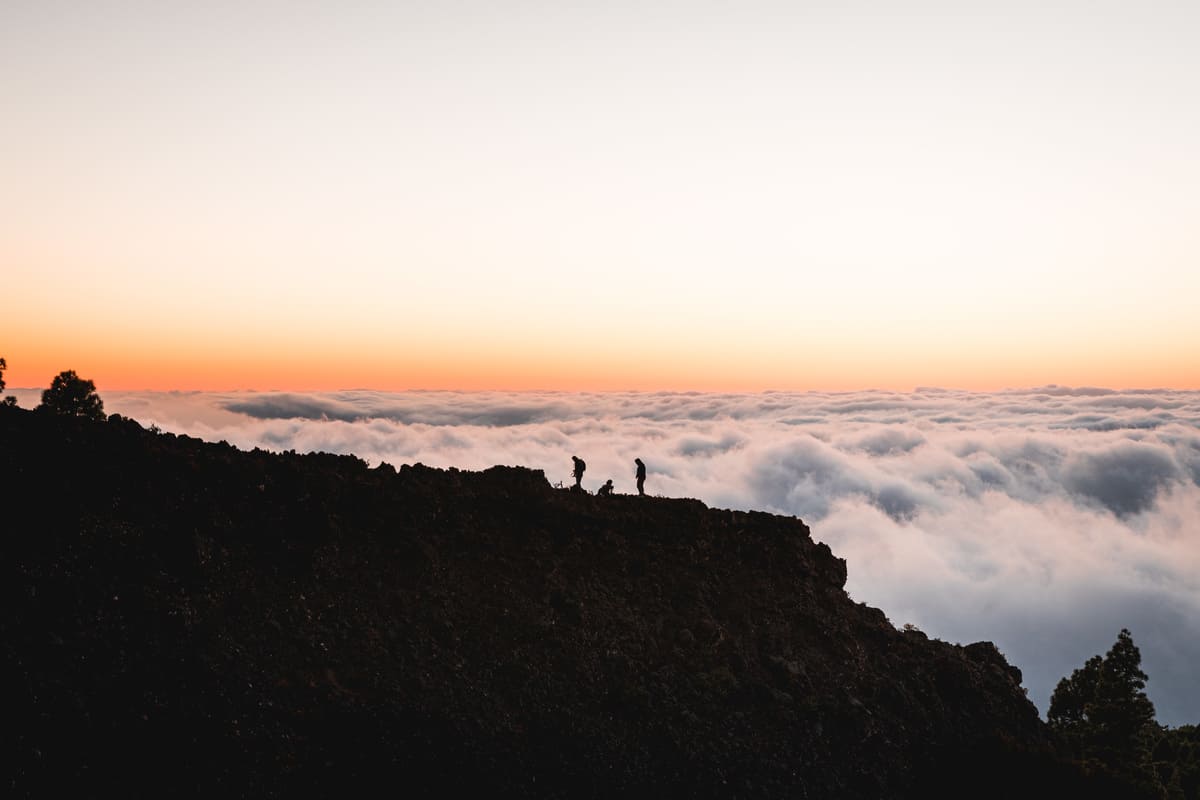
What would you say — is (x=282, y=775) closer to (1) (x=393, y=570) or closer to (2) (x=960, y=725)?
(1) (x=393, y=570)

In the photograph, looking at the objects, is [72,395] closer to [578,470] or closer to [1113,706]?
[578,470]

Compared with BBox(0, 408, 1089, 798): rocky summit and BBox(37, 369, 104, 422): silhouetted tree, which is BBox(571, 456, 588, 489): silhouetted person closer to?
BBox(0, 408, 1089, 798): rocky summit

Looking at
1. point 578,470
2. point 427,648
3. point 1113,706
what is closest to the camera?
point 427,648

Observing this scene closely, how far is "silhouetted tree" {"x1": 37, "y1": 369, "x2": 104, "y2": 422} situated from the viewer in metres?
44.7

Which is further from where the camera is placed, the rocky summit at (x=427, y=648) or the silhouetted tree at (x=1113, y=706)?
the silhouetted tree at (x=1113, y=706)

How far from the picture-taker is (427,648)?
19312 mm

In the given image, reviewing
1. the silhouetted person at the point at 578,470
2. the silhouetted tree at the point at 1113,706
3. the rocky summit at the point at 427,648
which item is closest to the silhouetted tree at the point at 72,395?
the rocky summit at the point at 427,648

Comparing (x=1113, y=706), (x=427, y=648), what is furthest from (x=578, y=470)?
(x=1113, y=706)

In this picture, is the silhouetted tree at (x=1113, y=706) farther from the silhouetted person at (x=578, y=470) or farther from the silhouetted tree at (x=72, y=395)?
the silhouetted tree at (x=72, y=395)

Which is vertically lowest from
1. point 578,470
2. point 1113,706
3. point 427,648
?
point 1113,706

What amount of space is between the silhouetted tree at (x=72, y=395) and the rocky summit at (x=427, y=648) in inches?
1051

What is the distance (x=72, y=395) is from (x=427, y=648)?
3846 cm

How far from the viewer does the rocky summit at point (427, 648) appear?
15.1 meters

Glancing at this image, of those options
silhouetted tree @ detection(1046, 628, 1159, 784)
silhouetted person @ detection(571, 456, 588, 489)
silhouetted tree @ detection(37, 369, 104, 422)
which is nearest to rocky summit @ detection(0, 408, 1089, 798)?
silhouetted person @ detection(571, 456, 588, 489)
